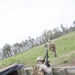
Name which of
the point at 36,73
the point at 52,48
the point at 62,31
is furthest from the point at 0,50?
the point at 36,73

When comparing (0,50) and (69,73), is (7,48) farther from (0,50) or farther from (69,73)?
(69,73)

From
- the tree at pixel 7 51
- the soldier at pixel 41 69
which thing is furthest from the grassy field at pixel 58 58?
the tree at pixel 7 51

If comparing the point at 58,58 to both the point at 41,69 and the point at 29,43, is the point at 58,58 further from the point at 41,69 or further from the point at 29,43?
the point at 29,43

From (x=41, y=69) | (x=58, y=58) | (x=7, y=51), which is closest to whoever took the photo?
(x=41, y=69)

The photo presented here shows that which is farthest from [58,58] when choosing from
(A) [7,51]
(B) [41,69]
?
(A) [7,51]

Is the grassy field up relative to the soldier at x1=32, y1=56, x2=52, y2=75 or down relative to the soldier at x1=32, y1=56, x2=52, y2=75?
down

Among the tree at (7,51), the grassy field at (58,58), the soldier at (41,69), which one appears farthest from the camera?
the tree at (7,51)

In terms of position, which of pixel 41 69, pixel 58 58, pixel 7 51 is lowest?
pixel 7 51

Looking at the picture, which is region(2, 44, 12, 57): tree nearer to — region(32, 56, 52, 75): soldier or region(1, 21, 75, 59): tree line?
region(1, 21, 75, 59): tree line

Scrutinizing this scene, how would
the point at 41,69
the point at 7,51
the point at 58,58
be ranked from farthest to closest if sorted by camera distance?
the point at 7,51 < the point at 58,58 < the point at 41,69

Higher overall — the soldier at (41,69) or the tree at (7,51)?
the soldier at (41,69)

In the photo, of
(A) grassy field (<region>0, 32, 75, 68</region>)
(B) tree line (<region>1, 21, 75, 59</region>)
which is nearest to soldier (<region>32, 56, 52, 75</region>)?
(A) grassy field (<region>0, 32, 75, 68</region>)

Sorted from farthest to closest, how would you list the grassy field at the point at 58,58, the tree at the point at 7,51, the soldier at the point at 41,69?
the tree at the point at 7,51, the grassy field at the point at 58,58, the soldier at the point at 41,69

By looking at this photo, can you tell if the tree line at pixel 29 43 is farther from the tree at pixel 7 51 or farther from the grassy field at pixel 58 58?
the grassy field at pixel 58 58
